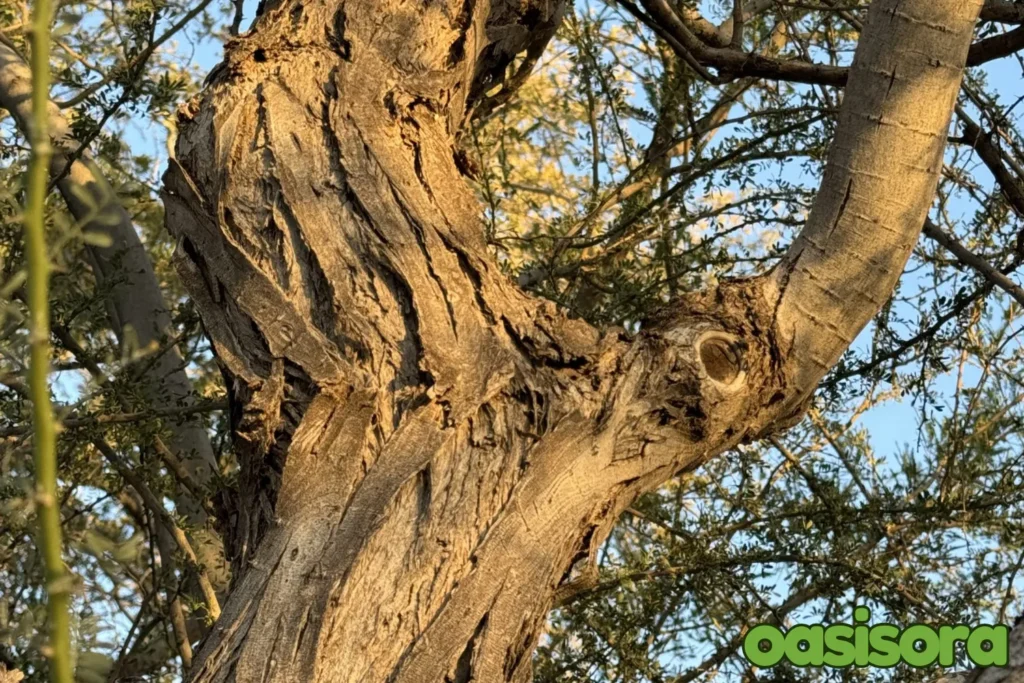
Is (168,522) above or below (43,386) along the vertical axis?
above

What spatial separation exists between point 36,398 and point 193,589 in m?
4.02

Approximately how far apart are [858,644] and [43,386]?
2.55 meters

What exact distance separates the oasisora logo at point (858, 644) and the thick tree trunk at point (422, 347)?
0.79m

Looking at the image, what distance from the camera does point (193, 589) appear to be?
14.8 ft

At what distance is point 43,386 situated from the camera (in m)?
0.72

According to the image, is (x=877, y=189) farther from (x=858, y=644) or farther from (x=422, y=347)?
(x=858, y=644)

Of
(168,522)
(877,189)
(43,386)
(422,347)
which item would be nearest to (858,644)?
(877,189)

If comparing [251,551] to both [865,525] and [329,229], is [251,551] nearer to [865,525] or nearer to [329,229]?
[329,229]

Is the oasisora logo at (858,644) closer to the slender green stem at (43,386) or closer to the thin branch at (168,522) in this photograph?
the thin branch at (168,522)

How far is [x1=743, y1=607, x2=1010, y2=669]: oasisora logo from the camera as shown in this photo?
2842mm

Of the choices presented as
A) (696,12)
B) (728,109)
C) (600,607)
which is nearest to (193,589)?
(600,607)

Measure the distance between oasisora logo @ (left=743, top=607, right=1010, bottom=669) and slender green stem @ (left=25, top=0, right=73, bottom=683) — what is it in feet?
7.67

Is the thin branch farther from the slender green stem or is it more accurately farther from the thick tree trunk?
the slender green stem

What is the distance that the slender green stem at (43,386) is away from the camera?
679mm
